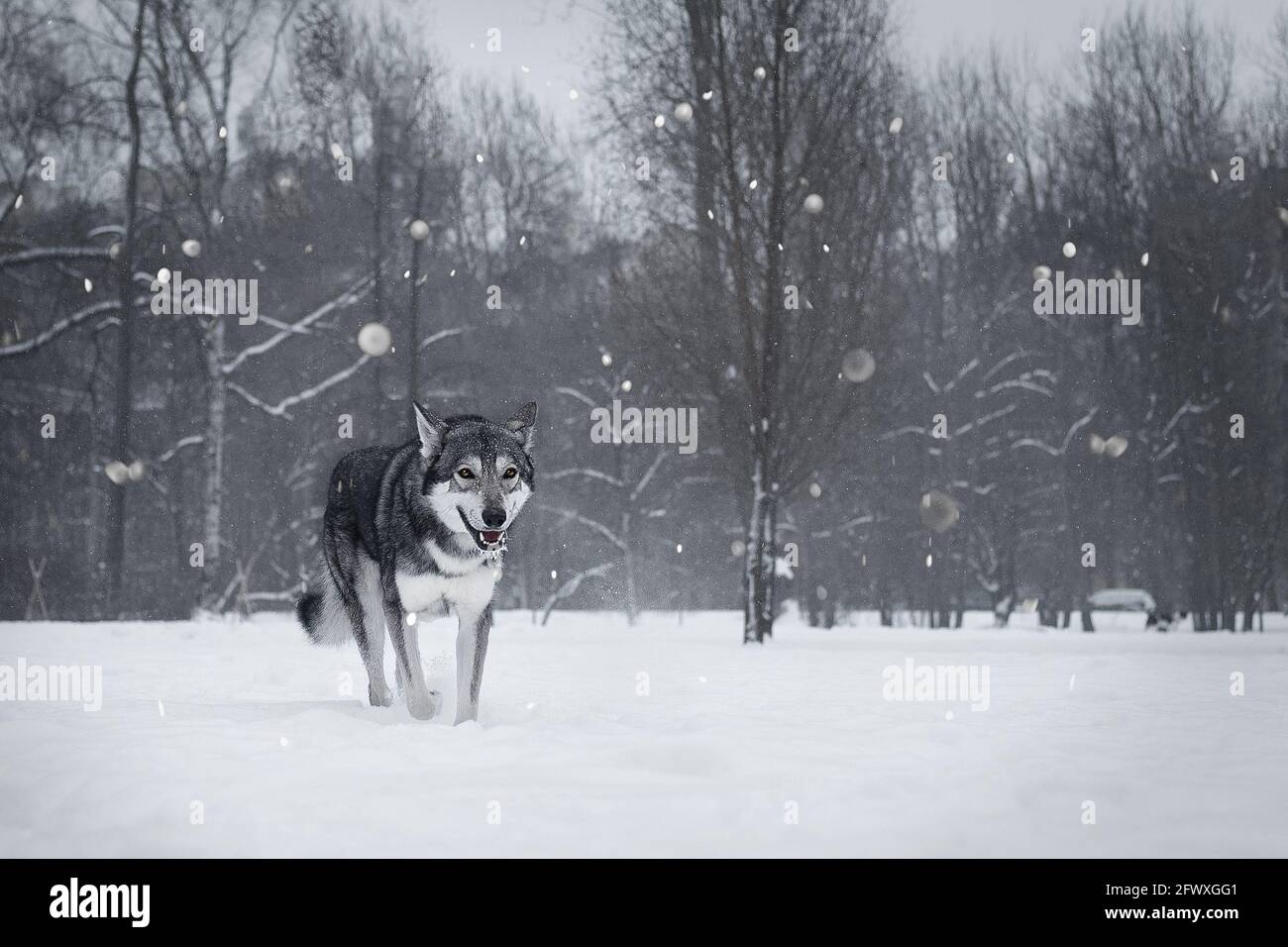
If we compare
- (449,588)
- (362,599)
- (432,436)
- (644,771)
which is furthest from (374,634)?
(644,771)

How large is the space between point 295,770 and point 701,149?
12888 mm

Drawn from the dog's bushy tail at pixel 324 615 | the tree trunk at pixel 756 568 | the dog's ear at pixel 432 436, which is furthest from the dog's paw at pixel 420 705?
the tree trunk at pixel 756 568

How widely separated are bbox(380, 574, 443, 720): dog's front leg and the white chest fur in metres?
0.08

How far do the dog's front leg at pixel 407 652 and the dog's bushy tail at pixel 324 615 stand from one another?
3.08ft

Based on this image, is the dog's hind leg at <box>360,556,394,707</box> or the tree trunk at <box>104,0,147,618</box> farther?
the tree trunk at <box>104,0,147,618</box>

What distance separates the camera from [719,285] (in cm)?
1620

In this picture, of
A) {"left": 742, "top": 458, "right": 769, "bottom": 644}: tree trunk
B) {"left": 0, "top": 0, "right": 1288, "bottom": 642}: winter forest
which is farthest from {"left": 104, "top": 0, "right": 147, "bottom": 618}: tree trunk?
{"left": 742, "top": 458, "right": 769, "bottom": 644}: tree trunk

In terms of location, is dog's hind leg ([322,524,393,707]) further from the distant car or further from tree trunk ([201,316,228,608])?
the distant car

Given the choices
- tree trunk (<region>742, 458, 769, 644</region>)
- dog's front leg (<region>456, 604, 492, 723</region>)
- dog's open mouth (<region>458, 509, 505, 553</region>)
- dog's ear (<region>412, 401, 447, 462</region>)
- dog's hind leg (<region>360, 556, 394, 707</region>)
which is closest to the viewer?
dog's open mouth (<region>458, 509, 505, 553</region>)

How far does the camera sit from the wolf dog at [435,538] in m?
5.41

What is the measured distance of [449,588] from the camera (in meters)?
5.62

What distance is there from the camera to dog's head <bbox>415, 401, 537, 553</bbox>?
531 centimetres

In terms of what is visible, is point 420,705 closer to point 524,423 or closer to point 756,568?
point 524,423
